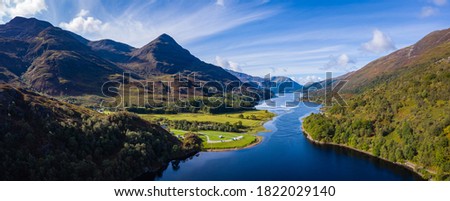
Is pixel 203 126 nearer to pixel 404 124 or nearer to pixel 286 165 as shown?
pixel 286 165

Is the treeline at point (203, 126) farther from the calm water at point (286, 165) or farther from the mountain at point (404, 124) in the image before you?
the mountain at point (404, 124)

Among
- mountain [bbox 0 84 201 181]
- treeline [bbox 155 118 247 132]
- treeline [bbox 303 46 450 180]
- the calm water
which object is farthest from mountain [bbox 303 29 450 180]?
mountain [bbox 0 84 201 181]

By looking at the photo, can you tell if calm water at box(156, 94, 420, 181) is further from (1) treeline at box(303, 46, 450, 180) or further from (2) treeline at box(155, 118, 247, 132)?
(2) treeline at box(155, 118, 247, 132)

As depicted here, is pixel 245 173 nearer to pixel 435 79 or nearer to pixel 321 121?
pixel 321 121

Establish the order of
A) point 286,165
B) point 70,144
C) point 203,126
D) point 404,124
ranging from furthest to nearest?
point 203,126, point 404,124, point 286,165, point 70,144

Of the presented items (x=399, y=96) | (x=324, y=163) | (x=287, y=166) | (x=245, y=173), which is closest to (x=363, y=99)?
(x=399, y=96)

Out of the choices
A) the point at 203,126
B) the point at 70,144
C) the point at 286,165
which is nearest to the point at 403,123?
the point at 286,165
